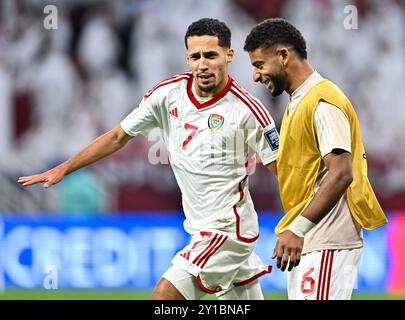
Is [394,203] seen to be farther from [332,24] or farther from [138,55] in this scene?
[138,55]

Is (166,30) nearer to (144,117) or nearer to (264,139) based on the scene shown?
(144,117)

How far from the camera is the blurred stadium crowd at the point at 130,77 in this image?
408 inches

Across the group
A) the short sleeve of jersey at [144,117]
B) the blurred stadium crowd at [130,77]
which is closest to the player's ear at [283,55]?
the short sleeve of jersey at [144,117]

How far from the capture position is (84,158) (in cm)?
540

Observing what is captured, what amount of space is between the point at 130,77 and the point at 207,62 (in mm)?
5642

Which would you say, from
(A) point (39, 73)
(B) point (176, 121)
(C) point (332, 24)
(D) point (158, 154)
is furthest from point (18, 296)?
(C) point (332, 24)

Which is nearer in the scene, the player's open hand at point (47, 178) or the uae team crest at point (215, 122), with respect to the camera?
the uae team crest at point (215, 122)

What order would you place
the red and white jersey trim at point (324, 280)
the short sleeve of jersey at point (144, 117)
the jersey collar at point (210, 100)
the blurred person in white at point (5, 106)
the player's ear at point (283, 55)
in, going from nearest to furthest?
1. the red and white jersey trim at point (324, 280)
2. the player's ear at point (283, 55)
3. the jersey collar at point (210, 100)
4. the short sleeve of jersey at point (144, 117)
5. the blurred person in white at point (5, 106)

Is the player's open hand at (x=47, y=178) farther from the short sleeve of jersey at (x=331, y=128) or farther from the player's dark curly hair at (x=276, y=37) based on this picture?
the short sleeve of jersey at (x=331, y=128)

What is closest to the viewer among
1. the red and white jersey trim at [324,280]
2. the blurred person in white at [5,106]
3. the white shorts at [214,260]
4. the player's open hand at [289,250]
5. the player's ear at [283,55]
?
the player's open hand at [289,250]

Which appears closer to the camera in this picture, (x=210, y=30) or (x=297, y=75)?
(x=297, y=75)

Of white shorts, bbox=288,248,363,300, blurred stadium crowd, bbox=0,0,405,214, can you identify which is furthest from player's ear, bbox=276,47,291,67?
blurred stadium crowd, bbox=0,0,405,214

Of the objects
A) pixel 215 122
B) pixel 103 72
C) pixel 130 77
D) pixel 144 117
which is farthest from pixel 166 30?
pixel 215 122

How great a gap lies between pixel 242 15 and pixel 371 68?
65.3 inches
